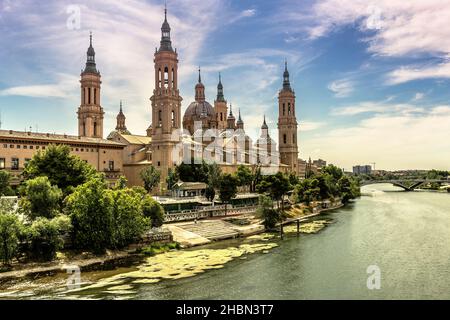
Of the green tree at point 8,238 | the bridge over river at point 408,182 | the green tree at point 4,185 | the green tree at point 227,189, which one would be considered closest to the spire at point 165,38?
the green tree at point 227,189

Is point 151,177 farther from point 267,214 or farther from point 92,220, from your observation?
point 92,220

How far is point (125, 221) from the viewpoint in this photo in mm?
38844

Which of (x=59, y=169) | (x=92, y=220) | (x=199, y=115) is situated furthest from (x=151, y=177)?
(x=199, y=115)

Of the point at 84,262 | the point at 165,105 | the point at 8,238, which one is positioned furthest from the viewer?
the point at 165,105

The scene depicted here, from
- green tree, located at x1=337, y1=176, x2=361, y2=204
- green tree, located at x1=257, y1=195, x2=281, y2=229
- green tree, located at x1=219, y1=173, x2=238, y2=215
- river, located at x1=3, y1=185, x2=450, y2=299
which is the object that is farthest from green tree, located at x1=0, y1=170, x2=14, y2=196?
green tree, located at x1=337, y1=176, x2=361, y2=204

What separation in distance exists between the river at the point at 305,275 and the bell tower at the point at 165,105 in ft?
108

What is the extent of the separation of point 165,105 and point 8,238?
154 feet

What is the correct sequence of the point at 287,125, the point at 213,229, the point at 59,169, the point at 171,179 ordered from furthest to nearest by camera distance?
the point at 287,125 → the point at 171,179 → the point at 213,229 → the point at 59,169

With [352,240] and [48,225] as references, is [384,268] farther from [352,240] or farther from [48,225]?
[48,225]

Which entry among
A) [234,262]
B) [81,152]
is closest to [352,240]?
[234,262]

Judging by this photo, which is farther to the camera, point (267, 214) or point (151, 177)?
point (151, 177)

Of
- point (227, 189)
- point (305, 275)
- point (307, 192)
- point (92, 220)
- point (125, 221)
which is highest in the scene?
point (227, 189)

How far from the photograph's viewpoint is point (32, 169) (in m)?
46.9
